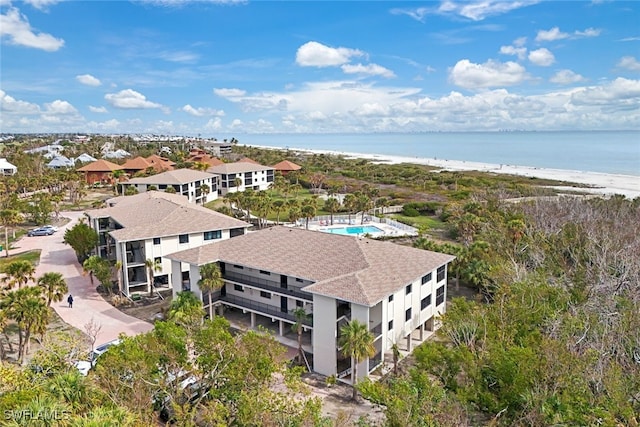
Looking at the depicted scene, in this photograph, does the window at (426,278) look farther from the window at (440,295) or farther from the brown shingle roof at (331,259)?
the window at (440,295)

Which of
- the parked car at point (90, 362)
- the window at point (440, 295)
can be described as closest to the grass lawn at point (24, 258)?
the parked car at point (90, 362)

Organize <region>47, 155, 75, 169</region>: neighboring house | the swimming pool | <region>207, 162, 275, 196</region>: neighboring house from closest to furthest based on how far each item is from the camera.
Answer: the swimming pool
<region>207, 162, 275, 196</region>: neighboring house
<region>47, 155, 75, 169</region>: neighboring house

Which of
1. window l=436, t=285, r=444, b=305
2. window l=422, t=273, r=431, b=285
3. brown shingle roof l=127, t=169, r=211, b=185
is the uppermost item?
brown shingle roof l=127, t=169, r=211, b=185

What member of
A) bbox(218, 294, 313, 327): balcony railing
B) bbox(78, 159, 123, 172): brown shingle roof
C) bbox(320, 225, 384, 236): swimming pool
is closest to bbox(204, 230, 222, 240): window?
bbox(218, 294, 313, 327): balcony railing

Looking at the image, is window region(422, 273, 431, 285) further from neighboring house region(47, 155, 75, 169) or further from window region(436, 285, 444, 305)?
neighboring house region(47, 155, 75, 169)

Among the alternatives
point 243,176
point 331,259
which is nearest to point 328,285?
point 331,259

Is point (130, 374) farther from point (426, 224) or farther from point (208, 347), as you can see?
point (426, 224)

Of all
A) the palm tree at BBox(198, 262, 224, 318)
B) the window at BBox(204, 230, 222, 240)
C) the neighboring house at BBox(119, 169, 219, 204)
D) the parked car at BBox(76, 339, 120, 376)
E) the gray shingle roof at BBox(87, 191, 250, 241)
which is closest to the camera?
the parked car at BBox(76, 339, 120, 376)
